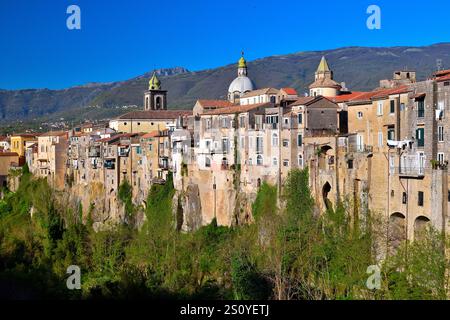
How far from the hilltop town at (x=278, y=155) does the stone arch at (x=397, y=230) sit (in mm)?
58

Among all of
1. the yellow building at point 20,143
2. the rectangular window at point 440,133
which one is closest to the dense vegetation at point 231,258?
the rectangular window at point 440,133

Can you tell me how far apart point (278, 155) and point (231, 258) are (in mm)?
10428

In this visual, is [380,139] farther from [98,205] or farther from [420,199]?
[98,205]

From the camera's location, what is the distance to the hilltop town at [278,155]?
1511 inches

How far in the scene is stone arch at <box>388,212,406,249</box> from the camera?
129 feet

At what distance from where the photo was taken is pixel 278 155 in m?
51.8

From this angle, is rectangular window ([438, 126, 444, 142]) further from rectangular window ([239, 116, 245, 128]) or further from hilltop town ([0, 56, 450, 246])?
rectangular window ([239, 116, 245, 128])

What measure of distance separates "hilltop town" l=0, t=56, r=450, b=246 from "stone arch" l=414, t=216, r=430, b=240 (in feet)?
0.20

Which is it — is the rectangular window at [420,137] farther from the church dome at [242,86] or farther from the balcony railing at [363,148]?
the church dome at [242,86]

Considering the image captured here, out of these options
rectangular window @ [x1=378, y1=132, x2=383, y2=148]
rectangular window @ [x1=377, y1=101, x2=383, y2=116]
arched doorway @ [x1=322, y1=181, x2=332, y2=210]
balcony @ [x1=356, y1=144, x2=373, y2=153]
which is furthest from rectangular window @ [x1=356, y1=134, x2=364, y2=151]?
arched doorway @ [x1=322, y1=181, x2=332, y2=210]

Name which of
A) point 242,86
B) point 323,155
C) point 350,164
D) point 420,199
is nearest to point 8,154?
point 242,86
